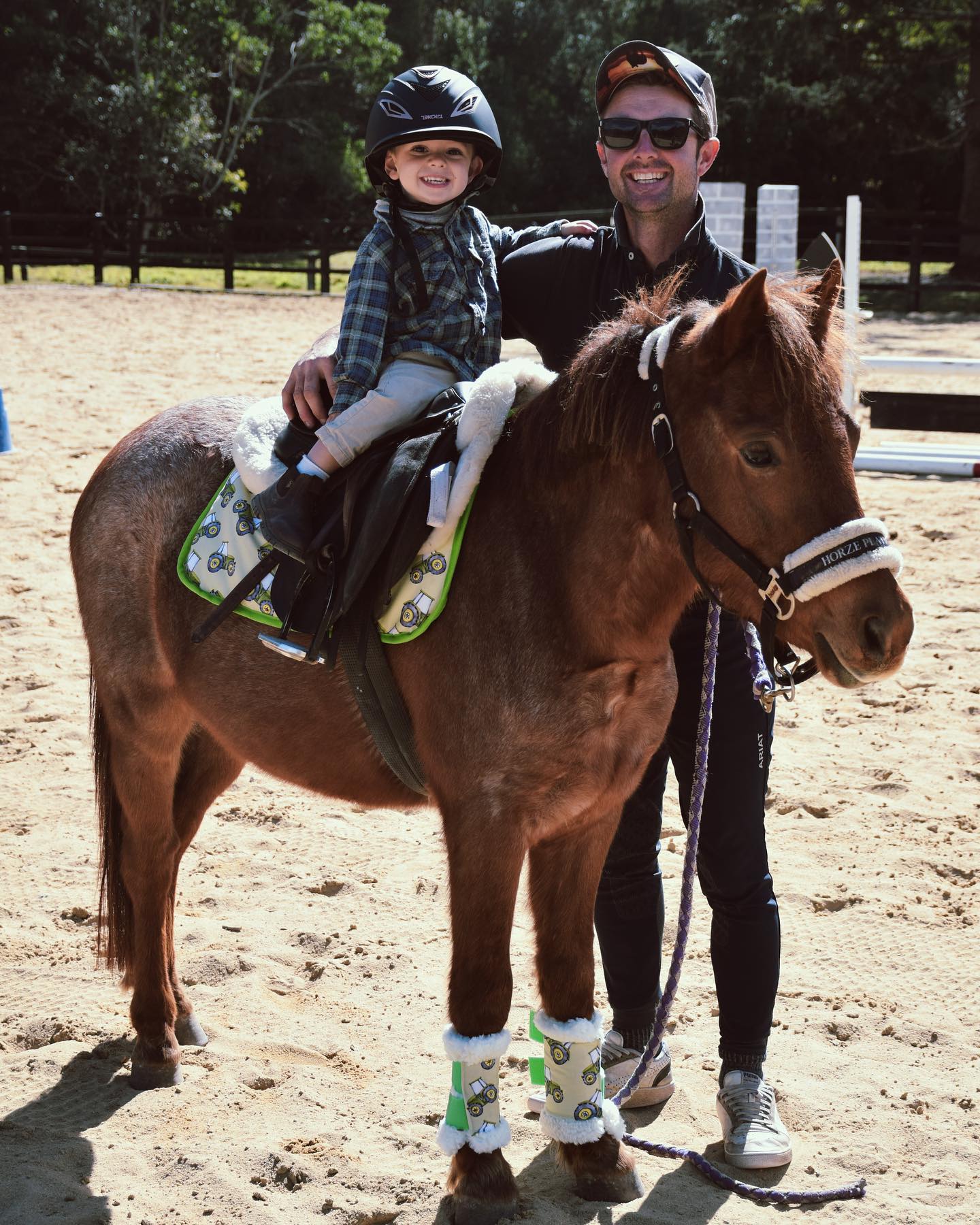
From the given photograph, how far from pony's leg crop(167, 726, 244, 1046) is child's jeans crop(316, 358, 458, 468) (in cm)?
109

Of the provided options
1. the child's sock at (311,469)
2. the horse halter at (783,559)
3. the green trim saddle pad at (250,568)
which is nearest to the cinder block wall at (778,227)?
the green trim saddle pad at (250,568)

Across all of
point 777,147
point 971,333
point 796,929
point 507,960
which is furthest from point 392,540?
point 777,147

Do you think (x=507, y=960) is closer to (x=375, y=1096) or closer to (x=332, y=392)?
(x=375, y=1096)

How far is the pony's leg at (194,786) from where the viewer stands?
346 centimetres

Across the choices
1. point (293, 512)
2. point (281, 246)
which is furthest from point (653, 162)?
point (281, 246)

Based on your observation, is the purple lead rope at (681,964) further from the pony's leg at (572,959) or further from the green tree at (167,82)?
the green tree at (167,82)

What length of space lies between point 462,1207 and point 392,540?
1422 millimetres

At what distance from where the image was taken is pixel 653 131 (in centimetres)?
285

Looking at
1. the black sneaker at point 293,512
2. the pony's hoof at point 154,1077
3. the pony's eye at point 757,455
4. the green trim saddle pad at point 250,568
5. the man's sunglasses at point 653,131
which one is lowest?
the pony's hoof at point 154,1077

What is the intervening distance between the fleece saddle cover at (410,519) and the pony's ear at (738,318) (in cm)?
58

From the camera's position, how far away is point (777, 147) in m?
28.8

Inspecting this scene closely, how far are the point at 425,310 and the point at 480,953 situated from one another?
1440mm

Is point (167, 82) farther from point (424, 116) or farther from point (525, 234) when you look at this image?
point (424, 116)

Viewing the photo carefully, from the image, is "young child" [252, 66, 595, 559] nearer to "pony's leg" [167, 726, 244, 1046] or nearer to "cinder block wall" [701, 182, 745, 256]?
"pony's leg" [167, 726, 244, 1046]
